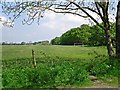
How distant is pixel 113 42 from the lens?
45.8 ft

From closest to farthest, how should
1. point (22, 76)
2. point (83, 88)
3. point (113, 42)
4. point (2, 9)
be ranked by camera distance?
point (83, 88) < point (22, 76) < point (2, 9) < point (113, 42)

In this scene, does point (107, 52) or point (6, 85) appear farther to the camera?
point (107, 52)

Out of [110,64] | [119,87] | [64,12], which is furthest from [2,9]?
[119,87]

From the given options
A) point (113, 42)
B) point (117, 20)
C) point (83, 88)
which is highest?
point (117, 20)

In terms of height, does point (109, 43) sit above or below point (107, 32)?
below

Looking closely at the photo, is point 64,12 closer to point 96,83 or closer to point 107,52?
point 107,52

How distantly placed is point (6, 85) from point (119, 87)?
3431 millimetres

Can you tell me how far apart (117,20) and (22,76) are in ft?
18.0

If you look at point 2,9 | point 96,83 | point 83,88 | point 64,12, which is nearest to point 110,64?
point 96,83

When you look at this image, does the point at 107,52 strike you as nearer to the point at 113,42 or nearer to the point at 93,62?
the point at 113,42

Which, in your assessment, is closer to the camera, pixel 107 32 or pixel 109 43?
pixel 109 43

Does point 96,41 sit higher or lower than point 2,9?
lower

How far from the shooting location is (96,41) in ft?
45.4

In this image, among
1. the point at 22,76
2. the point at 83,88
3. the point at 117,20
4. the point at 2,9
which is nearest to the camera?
the point at 83,88
